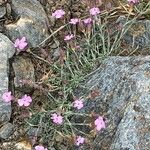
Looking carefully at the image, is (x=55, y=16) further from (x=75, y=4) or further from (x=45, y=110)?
(x=45, y=110)

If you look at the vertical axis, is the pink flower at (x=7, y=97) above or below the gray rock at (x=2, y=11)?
below

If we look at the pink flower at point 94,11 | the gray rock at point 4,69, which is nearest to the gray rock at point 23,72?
the gray rock at point 4,69

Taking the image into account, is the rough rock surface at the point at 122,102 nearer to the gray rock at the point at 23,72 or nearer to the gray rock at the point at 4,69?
the gray rock at the point at 23,72

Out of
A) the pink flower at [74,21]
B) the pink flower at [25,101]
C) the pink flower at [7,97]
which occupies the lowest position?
the pink flower at [25,101]

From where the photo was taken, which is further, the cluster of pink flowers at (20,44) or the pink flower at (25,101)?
the cluster of pink flowers at (20,44)

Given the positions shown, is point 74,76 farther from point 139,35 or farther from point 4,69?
point 139,35

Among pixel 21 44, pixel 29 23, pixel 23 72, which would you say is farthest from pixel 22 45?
pixel 29 23
